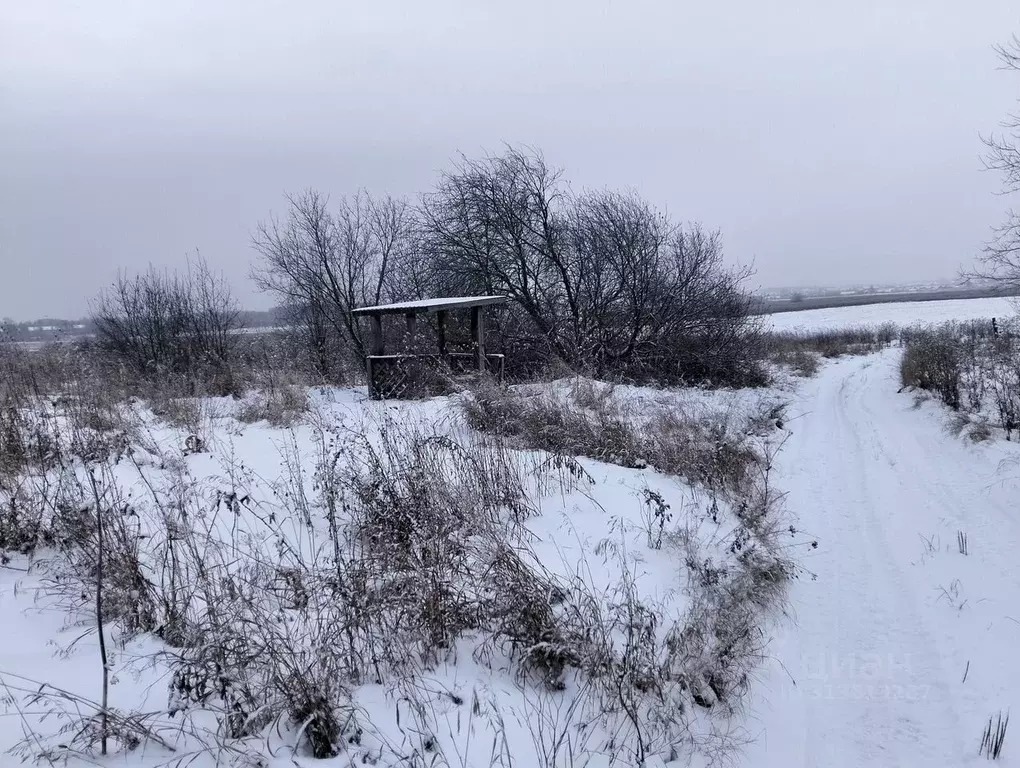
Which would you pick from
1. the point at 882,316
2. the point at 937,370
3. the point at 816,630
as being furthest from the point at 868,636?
the point at 882,316

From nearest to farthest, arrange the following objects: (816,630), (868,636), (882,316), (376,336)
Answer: (868,636) < (816,630) < (376,336) < (882,316)

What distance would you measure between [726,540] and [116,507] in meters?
5.11

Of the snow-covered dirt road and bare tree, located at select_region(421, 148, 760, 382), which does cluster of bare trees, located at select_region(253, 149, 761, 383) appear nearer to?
bare tree, located at select_region(421, 148, 760, 382)

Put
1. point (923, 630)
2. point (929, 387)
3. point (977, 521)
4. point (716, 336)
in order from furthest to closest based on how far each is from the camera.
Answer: point (716, 336)
point (929, 387)
point (977, 521)
point (923, 630)

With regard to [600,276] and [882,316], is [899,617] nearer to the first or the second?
[600,276]

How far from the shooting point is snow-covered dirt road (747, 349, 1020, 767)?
11.0ft

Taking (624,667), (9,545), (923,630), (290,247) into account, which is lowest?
(923,630)

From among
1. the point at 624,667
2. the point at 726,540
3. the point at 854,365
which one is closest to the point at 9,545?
the point at 624,667

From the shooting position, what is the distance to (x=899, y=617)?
4.48 metres

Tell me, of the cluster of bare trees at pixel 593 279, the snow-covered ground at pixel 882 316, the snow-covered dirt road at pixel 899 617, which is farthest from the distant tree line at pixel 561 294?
the snow-covered ground at pixel 882 316

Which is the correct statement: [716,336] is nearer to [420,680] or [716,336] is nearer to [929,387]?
[929,387]

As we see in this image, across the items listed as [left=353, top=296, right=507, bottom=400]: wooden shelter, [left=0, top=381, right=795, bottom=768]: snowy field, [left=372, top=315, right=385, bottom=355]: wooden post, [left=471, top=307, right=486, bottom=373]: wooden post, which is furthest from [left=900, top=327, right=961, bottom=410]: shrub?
[left=372, top=315, right=385, bottom=355]: wooden post

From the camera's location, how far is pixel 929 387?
513 inches

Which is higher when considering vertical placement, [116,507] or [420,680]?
[116,507]
